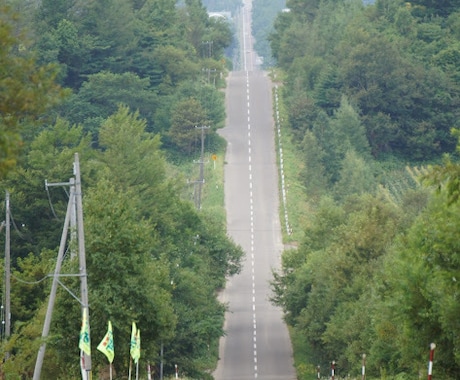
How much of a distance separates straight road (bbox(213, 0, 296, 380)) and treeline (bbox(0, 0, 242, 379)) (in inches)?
69.0

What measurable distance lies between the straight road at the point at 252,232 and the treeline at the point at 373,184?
1.40m

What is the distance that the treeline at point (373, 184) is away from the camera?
33.4 meters

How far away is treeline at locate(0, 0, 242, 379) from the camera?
39.0 meters

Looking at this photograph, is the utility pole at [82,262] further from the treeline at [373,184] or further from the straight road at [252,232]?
the straight road at [252,232]

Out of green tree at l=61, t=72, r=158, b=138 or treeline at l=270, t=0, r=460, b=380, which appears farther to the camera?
green tree at l=61, t=72, r=158, b=138

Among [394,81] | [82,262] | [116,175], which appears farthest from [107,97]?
[82,262]

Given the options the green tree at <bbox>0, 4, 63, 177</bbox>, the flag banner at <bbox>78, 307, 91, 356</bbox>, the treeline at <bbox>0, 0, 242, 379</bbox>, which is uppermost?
the treeline at <bbox>0, 0, 242, 379</bbox>

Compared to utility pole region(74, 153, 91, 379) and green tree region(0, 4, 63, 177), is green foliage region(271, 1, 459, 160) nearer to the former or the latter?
utility pole region(74, 153, 91, 379)

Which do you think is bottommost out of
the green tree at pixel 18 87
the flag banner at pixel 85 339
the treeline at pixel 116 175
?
the flag banner at pixel 85 339

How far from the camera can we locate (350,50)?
109 metres

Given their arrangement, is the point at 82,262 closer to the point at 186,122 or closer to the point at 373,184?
the point at 373,184

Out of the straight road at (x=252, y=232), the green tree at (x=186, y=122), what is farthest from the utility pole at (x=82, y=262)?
the green tree at (x=186, y=122)

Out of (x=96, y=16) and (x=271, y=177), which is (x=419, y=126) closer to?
(x=271, y=177)

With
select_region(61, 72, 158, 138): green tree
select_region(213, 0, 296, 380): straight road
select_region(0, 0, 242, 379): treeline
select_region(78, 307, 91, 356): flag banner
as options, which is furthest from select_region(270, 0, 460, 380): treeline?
select_region(61, 72, 158, 138): green tree
